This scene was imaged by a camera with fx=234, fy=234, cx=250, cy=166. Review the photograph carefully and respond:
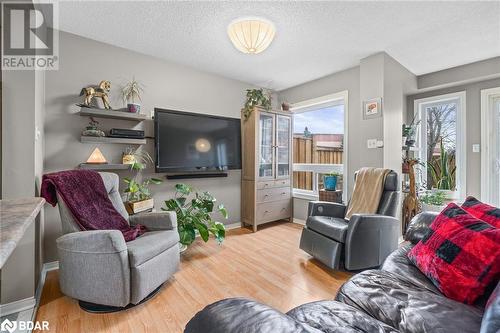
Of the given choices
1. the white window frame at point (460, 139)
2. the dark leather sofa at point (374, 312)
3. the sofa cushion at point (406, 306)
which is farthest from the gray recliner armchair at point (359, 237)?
the white window frame at point (460, 139)

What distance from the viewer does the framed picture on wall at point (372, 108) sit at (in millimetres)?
2871

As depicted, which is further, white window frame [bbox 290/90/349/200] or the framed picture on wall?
white window frame [bbox 290/90/349/200]

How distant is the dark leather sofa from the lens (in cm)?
61

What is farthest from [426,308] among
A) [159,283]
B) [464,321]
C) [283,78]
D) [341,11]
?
[283,78]

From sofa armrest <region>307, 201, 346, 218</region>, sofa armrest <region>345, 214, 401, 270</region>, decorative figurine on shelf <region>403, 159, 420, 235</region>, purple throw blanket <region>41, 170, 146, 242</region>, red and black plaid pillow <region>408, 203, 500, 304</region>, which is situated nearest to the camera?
red and black plaid pillow <region>408, 203, 500, 304</region>

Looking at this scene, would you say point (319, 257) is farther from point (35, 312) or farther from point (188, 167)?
point (35, 312)

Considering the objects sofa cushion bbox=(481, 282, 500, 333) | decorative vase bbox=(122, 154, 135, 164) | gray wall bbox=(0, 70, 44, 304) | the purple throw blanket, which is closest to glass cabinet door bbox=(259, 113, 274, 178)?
decorative vase bbox=(122, 154, 135, 164)

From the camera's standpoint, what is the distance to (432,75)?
3.45 m

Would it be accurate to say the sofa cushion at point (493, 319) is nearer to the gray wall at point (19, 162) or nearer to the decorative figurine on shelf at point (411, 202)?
the gray wall at point (19, 162)

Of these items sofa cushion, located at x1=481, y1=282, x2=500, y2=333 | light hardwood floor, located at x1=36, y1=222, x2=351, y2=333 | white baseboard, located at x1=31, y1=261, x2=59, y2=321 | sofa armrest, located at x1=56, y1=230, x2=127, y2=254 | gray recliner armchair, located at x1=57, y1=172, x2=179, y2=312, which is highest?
sofa cushion, located at x1=481, y1=282, x2=500, y2=333

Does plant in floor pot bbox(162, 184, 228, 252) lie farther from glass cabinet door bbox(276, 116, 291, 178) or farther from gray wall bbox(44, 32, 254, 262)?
glass cabinet door bbox(276, 116, 291, 178)

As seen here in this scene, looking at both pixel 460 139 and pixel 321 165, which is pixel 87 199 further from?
pixel 460 139

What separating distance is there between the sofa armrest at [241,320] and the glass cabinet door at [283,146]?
10.6ft

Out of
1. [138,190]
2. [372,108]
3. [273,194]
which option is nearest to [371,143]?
[372,108]
